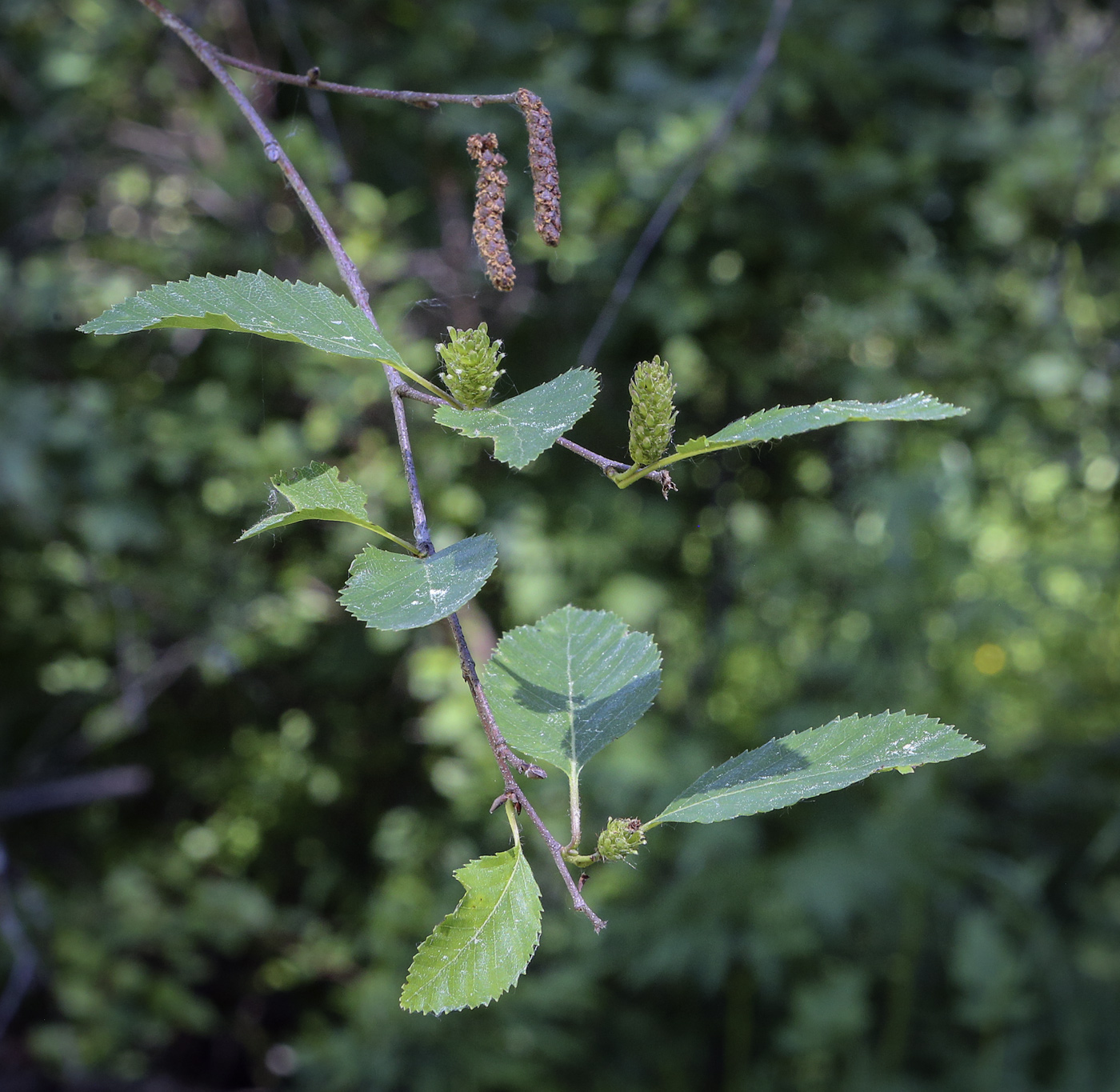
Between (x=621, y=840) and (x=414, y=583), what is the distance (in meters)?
0.15

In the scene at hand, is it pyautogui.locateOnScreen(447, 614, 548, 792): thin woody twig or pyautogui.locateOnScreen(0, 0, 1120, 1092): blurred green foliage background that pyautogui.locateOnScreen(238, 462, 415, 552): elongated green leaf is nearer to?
pyautogui.locateOnScreen(447, 614, 548, 792): thin woody twig

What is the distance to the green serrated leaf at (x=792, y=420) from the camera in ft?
1.45

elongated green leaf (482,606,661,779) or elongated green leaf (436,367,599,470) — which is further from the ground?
elongated green leaf (436,367,599,470)

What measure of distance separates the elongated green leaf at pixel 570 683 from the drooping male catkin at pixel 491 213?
210mm

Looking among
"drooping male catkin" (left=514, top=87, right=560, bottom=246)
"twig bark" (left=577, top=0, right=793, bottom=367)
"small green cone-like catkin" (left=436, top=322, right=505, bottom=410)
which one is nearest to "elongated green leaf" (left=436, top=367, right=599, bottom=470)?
"small green cone-like catkin" (left=436, top=322, right=505, bottom=410)

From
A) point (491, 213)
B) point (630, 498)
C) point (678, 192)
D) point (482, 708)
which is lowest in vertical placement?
point (630, 498)

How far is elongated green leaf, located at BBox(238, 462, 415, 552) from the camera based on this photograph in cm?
47

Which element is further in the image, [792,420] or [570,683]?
[570,683]

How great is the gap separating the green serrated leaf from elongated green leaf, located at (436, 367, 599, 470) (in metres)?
0.04

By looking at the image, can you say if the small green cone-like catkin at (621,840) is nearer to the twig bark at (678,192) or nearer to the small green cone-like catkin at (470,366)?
the small green cone-like catkin at (470,366)

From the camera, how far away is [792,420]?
1.47 feet

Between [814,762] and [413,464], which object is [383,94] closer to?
[413,464]

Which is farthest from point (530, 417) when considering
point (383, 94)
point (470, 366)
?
point (383, 94)

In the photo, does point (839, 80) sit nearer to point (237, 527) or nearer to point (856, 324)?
point (856, 324)
